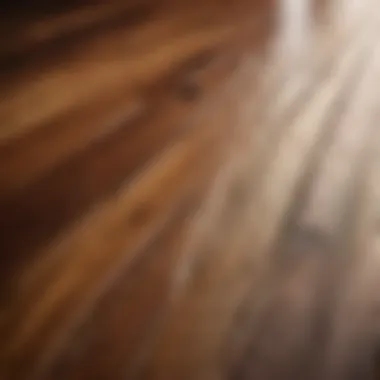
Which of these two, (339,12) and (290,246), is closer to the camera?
(290,246)

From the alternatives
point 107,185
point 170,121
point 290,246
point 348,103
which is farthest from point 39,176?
point 348,103

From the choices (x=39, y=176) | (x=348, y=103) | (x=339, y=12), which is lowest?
(x=39, y=176)

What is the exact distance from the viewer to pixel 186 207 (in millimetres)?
969

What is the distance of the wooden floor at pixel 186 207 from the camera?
73cm

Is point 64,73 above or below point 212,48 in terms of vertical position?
below

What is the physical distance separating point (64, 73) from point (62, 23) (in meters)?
0.38

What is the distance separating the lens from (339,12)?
6.49 ft

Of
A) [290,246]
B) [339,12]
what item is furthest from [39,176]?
[339,12]

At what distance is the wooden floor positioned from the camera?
734mm

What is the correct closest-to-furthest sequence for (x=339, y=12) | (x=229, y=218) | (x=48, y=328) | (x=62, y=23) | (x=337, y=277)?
(x=48, y=328) < (x=337, y=277) < (x=229, y=218) < (x=62, y=23) < (x=339, y=12)

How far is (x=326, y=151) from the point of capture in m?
1.15

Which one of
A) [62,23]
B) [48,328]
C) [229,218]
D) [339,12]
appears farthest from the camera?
[339,12]

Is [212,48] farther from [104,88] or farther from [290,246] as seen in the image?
[290,246]

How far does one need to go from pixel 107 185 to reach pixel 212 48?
697 mm
